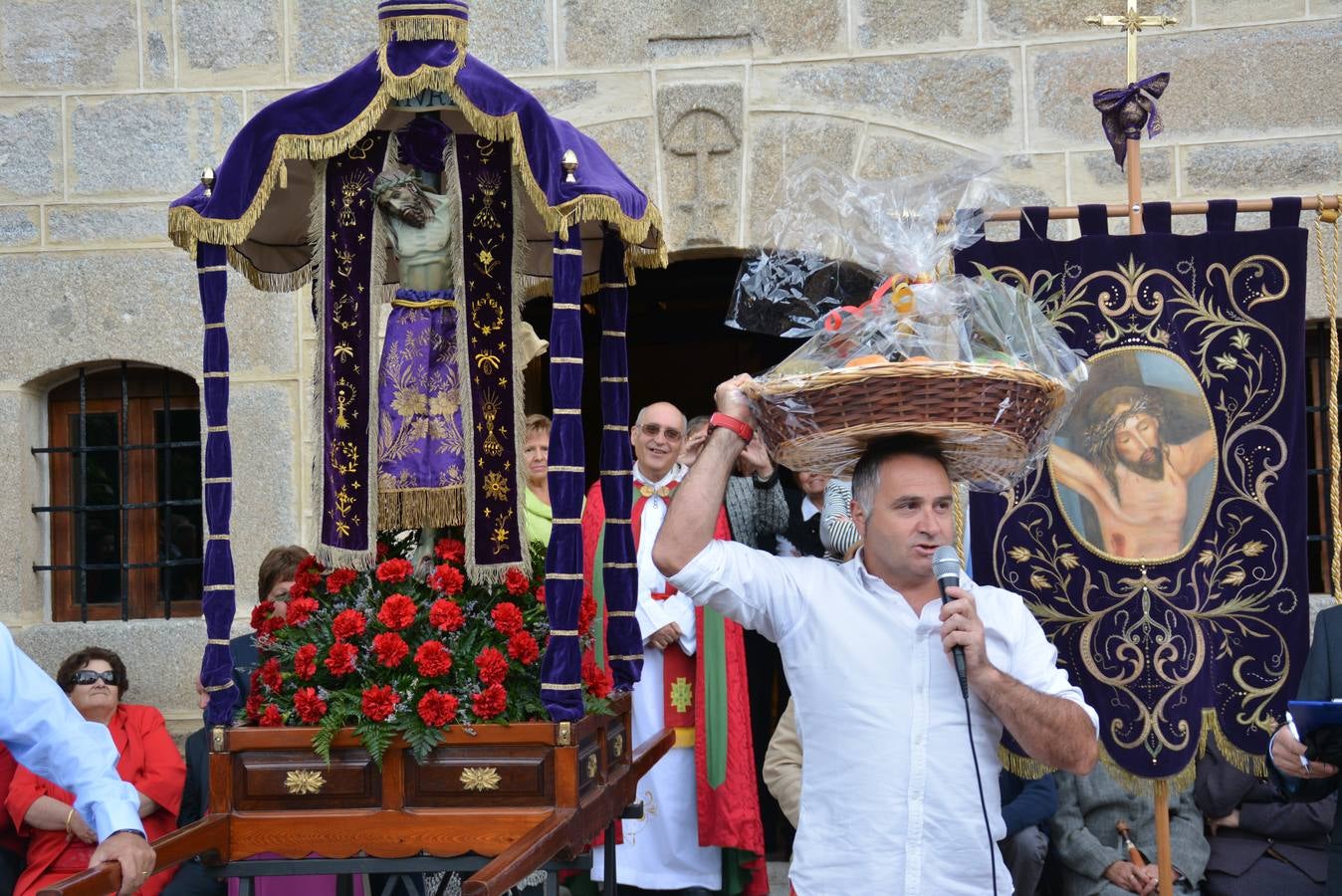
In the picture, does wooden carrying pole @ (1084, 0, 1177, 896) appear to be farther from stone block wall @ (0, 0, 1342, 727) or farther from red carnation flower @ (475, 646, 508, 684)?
red carnation flower @ (475, 646, 508, 684)

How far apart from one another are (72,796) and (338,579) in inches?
79.4

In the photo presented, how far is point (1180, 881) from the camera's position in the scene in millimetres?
6121

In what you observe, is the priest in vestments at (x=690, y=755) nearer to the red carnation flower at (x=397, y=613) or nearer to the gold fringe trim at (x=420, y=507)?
the gold fringe trim at (x=420, y=507)

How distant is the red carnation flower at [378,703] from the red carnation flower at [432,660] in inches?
4.2

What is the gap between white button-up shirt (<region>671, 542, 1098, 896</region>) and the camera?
3.48 m

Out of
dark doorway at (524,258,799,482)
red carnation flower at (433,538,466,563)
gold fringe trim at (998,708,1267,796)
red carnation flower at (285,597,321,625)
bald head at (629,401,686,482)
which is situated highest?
dark doorway at (524,258,799,482)

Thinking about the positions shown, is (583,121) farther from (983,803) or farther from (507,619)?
(983,803)

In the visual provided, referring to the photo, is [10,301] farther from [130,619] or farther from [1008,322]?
[1008,322]

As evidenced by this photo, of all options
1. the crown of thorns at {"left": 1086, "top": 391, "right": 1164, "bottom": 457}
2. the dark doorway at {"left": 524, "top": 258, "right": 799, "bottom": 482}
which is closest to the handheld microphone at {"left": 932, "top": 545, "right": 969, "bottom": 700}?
the crown of thorns at {"left": 1086, "top": 391, "right": 1164, "bottom": 457}

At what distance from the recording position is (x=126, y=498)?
25.3ft

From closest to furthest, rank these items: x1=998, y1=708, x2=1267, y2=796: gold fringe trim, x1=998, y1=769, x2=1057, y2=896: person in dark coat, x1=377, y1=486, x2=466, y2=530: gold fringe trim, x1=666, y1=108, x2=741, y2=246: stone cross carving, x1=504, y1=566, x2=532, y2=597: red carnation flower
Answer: x1=504, y1=566, x2=532, y2=597: red carnation flower
x1=377, y1=486, x2=466, y2=530: gold fringe trim
x1=998, y1=708, x2=1267, y2=796: gold fringe trim
x1=998, y1=769, x2=1057, y2=896: person in dark coat
x1=666, y1=108, x2=741, y2=246: stone cross carving

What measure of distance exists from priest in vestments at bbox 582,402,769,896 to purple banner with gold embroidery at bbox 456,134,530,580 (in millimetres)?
1561

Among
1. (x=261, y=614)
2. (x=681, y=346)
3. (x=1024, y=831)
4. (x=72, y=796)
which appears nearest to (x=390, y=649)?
(x=261, y=614)

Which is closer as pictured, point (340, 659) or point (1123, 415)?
point (340, 659)
